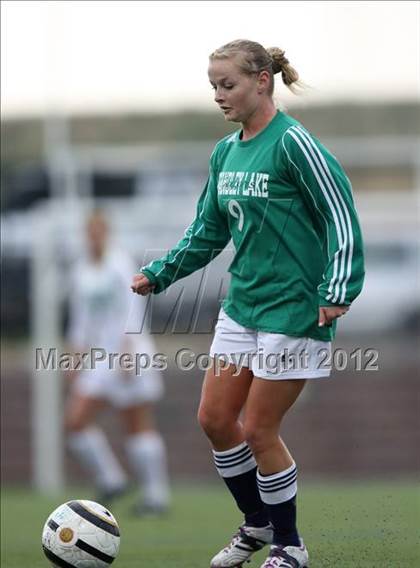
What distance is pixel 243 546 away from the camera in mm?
5805

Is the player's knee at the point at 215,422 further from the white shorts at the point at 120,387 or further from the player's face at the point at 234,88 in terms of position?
the white shorts at the point at 120,387

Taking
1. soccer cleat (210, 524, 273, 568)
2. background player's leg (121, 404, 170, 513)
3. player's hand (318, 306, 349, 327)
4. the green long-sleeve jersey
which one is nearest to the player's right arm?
the green long-sleeve jersey

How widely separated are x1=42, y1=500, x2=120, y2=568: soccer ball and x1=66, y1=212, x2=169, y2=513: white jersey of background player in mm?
4763

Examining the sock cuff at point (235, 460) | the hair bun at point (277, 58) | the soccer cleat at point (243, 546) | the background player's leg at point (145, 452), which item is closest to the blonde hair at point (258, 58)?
the hair bun at point (277, 58)

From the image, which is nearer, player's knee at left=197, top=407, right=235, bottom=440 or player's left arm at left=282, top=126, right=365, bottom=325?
player's left arm at left=282, top=126, right=365, bottom=325

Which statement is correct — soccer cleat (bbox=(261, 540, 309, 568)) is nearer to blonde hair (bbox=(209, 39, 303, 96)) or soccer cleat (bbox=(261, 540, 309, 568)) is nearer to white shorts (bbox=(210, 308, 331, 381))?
white shorts (bbox=(210, 308, 331, 381))

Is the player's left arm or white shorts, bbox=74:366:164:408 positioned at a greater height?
the player's left arm

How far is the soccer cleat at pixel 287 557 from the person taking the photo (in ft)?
18.0

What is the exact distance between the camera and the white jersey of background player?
1068 cm

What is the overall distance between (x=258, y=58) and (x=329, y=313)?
1.15 m

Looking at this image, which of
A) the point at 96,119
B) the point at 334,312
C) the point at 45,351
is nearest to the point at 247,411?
the point at 334,312

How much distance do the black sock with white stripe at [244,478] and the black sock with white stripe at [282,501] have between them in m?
0.22

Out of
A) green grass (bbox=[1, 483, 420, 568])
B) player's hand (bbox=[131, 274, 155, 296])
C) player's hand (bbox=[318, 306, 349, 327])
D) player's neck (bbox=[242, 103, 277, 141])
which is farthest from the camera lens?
green grass (bbox=[1, 483, 420, 568])

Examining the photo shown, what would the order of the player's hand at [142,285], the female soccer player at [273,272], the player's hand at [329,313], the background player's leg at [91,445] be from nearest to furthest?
the player's hand at [329,313] < the female soccer player at [273,272] < the player's hand at [142,285] < the background player's leg at [91,445]
